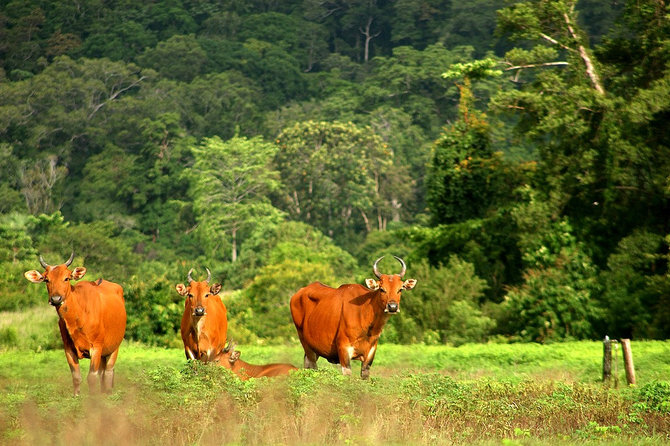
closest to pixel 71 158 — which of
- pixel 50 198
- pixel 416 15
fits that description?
pixel 50 198

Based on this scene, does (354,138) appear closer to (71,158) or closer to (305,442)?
(71,158)

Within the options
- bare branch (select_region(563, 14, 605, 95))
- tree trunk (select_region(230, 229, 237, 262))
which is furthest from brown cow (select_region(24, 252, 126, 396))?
tree trunk (select_region(230, 229, 237, 262))

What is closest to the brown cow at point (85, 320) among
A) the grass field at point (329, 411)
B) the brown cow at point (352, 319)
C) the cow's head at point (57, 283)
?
the cow's head at point (57, 283)

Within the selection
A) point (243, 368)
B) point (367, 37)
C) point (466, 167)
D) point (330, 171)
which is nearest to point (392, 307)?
point (243, 368)

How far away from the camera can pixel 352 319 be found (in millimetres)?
15016

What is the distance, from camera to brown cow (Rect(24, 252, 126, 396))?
14.4m

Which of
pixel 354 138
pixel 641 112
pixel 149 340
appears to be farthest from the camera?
pixel 354 138

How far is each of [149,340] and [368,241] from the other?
117 feet

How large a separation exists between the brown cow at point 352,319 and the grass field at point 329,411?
0.82 meters

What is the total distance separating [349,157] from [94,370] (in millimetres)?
53138

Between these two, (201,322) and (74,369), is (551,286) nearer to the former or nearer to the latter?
(201,322)

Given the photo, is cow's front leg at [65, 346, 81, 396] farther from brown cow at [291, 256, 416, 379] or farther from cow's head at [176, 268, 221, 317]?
brown cow at [291, 256, 416, 379]

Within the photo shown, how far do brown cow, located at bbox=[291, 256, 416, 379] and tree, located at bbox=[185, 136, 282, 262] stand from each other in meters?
48.9

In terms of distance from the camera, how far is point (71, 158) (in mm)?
80125
